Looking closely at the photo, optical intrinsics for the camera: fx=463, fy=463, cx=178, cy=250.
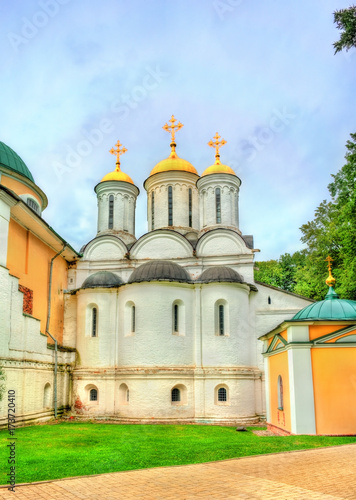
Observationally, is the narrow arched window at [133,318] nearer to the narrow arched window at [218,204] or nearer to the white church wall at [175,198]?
the white church wall at [175,198]

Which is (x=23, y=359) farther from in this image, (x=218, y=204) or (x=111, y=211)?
(x=218, y=204)

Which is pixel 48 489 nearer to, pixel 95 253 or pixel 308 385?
pixel 308 385

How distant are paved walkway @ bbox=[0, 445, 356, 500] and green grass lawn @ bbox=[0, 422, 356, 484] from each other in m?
0.65

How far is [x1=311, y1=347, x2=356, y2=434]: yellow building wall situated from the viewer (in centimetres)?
1325

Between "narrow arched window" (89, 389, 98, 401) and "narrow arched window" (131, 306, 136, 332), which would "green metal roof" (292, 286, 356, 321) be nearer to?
"narrow arched window" (131, 306, 136, 332)

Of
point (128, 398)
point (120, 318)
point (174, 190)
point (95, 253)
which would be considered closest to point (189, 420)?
point (128, 398)

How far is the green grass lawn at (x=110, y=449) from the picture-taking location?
8609 millimetres

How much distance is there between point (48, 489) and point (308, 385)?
871 cm

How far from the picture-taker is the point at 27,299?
19.2 metres

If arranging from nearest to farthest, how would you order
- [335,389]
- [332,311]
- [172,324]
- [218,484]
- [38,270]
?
[218,484] < [335,389] < [332,311] < [172,324] < [38,270]

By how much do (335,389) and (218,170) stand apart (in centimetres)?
1482

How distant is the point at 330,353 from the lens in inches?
541

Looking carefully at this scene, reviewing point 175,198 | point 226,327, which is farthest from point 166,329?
point 175,198

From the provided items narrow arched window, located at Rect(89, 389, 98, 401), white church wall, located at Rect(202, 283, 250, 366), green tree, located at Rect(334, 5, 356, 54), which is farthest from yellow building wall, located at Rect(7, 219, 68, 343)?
green tree, located at Rect(334, 5, 356, 54)
